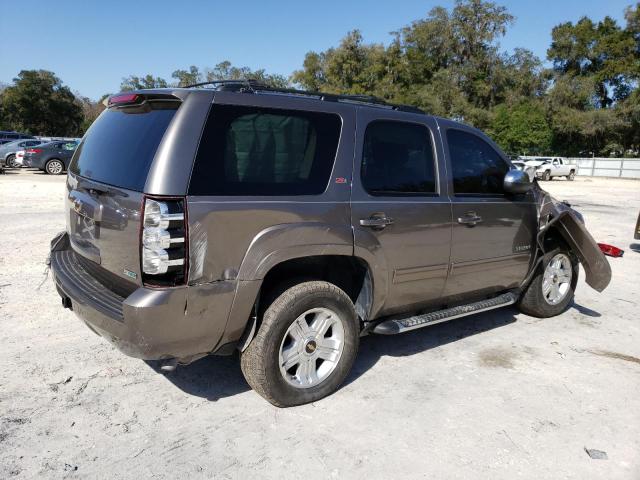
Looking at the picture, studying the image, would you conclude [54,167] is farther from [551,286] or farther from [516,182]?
[516,182]

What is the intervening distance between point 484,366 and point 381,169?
181 centimetres

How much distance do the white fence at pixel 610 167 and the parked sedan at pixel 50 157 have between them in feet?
132

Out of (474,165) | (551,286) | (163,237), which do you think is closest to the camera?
(163,237)

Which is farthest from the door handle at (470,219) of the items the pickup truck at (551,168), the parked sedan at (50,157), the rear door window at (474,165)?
the pickup truck at (551,168)

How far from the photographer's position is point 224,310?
2.90 m

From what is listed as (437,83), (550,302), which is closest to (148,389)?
(550,302)

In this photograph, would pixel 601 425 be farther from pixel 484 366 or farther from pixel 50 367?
pixel 50 367

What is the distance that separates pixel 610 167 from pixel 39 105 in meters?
55.8

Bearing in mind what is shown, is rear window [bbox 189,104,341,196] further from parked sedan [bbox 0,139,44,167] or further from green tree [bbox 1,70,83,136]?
green tree [bbox 1,70,83,136]

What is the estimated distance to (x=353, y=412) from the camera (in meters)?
3.33

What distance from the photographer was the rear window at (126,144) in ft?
9.54

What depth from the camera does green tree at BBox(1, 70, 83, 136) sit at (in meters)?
51.5

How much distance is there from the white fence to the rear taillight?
159 feet

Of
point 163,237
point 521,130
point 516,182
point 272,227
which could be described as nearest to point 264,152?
point 272,227
